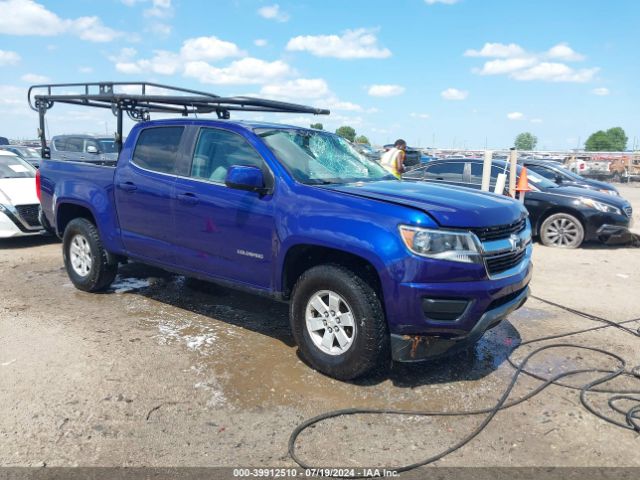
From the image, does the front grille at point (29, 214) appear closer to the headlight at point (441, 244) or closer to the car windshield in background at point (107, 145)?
the car windshield in background at point (107, 145)

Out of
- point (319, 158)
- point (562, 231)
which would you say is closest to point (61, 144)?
point (319, 158)

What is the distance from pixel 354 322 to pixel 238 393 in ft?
3.02

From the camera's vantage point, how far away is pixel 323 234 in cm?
368

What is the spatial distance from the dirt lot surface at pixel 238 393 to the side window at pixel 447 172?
17.0 ft

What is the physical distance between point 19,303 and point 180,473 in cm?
375

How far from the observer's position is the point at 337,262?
381cm

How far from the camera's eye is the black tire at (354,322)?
353 cm

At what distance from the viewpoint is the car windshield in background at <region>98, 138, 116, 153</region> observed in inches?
564

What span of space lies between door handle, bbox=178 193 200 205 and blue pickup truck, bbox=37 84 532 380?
0.6 inches

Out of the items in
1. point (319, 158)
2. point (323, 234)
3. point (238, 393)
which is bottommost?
point (238, 393)

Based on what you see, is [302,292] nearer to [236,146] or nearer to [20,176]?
[236,146]

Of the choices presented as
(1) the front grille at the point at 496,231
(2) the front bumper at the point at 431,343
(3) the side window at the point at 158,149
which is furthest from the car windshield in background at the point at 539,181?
(3) the side window at the point at 158,149

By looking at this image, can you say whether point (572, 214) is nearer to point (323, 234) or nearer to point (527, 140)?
point (323, 234)

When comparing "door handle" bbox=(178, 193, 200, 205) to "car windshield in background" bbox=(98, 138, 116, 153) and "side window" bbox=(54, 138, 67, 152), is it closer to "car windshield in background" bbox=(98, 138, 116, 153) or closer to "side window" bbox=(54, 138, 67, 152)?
"car windshield in background" bbox=(98, 138, 116, 153)
